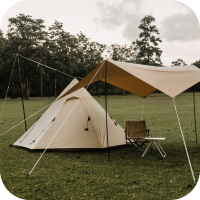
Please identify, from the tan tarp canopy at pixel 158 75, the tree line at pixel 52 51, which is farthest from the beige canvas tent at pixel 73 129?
the tree line at pixel 52 51

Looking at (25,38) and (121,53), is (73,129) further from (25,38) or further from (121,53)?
(121,53)

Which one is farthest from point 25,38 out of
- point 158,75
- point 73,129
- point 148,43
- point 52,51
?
point 158,75

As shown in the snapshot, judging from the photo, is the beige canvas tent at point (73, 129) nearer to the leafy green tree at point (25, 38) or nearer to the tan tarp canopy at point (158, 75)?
the tan tarp canopy at point (158, 75)

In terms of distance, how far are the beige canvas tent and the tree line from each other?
23046 mm

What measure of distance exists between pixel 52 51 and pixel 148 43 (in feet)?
54.2

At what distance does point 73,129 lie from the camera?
669 cm

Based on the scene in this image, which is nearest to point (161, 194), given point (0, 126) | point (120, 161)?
point (120, 161)

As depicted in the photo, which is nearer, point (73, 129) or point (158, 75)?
point (158, 75)

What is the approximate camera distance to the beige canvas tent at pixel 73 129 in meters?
6.53

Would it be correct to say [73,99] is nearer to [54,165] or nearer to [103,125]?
[103,125]

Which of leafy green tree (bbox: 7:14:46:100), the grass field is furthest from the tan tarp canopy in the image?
leafy green tree (bbox: 7:14:46:100)

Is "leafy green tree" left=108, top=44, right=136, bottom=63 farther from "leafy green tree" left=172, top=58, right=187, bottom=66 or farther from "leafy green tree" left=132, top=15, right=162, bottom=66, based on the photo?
"leafy green tree" left=172, top=58, right=187, bottom=66

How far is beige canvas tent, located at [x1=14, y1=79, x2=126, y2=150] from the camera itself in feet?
21.4

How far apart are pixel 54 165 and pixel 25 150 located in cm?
172
